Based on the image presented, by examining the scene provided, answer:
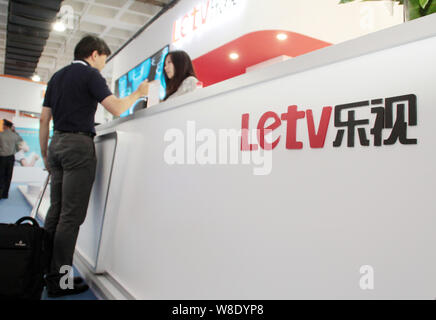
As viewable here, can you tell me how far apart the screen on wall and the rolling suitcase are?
3061mm

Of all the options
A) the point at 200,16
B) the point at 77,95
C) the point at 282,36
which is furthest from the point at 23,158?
the point at 77,95

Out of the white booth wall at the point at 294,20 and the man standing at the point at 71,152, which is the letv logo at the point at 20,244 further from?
the white booth wall at the point at 294,20

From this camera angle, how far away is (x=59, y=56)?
10883mm

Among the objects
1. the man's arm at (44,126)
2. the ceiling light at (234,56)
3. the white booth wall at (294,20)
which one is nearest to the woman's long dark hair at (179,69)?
the man's arm at (44,126)

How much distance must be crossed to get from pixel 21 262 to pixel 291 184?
51.4 inches

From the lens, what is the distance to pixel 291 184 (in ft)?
3.10

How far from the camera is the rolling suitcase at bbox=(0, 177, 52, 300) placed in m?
1.51

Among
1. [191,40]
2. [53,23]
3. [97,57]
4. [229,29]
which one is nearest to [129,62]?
[53,23]

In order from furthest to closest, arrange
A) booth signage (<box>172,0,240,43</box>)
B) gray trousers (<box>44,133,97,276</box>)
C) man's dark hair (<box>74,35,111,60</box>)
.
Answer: booth signage (<box>172,0,240,43</box>) < man's dark hair (<box>74,35,111,60</box>) < gray trousers (<box>44,133,97,276</box>)

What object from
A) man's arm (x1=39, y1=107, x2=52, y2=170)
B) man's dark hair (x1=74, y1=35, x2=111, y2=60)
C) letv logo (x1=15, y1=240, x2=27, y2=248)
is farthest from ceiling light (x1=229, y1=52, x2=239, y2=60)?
letv logo (x1=15, y1=240, x2=27, y2=248)

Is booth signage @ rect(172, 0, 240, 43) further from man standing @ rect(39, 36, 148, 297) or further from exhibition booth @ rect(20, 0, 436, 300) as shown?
exhibition booth @ rect(20, 0, 436, 300)

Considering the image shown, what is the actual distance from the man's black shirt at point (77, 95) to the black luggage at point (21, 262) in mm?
578

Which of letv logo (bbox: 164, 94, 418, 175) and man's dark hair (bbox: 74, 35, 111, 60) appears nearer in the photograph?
letv logo (bbox: 164, 94, 418, 175)

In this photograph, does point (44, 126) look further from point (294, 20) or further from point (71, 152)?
point (294, 20)
